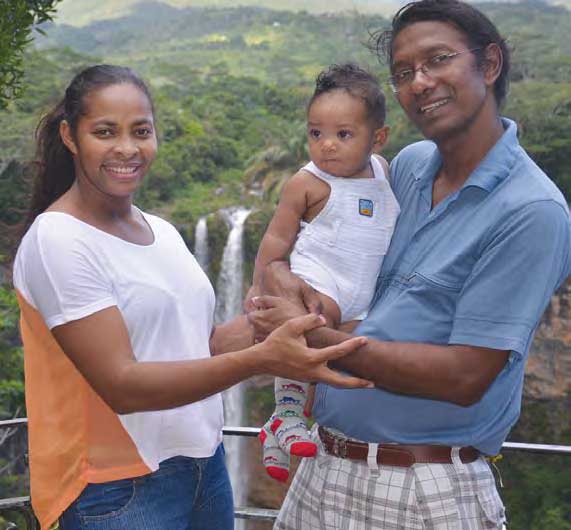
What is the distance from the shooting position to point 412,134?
1381 centimetres

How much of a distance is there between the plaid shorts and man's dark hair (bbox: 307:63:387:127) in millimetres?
825

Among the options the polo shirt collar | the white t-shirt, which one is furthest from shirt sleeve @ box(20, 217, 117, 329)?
the polo shirt collar

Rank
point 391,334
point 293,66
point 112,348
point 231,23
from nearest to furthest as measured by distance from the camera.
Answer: point 112,348 < point 391,334 < point 293,66 < point 231,23

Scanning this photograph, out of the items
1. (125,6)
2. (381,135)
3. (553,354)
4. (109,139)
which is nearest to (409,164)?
(381,135)

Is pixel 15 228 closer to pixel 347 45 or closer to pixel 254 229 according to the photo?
pixel 254 229

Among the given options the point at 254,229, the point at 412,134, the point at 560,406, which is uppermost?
the point at 412,134

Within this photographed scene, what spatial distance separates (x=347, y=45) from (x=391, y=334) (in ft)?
85.3

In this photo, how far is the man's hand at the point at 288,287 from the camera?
1854mm

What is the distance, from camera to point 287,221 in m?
2.04

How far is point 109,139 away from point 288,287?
1.64ft

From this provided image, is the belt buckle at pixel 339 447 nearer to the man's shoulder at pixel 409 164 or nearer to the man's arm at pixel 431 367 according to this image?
the man's arm at pixel 431 367

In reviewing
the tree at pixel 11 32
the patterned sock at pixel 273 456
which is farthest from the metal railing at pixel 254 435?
the tree at pixel 11 32

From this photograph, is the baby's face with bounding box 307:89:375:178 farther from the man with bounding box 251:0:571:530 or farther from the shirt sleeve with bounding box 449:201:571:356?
the shirt sleeve with bounding box 449:201:571:356

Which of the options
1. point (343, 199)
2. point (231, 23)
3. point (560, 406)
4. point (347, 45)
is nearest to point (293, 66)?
point (347, 45)
